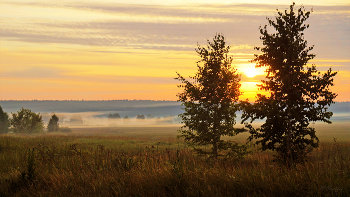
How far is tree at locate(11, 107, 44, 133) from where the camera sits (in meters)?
78.3

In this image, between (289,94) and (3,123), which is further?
(3,123)

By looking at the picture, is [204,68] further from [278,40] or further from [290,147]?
[290,147]

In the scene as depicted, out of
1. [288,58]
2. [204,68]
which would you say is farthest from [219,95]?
[288,58]

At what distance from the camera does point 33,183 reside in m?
9.52

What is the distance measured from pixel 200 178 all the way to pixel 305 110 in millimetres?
6694

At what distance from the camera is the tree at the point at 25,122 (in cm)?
7831

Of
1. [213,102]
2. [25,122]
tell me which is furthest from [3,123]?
[213,102]

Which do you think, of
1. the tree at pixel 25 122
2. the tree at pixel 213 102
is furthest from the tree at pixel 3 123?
the tree at pixel 213 102

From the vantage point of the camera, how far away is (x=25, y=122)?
8156 cm

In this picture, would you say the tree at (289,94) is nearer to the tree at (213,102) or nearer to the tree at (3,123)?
the tree at (213,102)

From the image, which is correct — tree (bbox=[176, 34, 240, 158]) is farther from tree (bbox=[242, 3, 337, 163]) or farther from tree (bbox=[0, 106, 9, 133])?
tree (bbox=[0, 106, 9, 133])

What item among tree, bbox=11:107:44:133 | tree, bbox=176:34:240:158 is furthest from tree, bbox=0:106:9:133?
tree, bbox=176:34:240:158

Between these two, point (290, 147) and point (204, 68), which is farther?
point (204, 68)

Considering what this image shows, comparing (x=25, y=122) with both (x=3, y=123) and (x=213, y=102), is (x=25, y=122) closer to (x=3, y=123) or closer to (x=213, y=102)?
(x=3, y=123)
